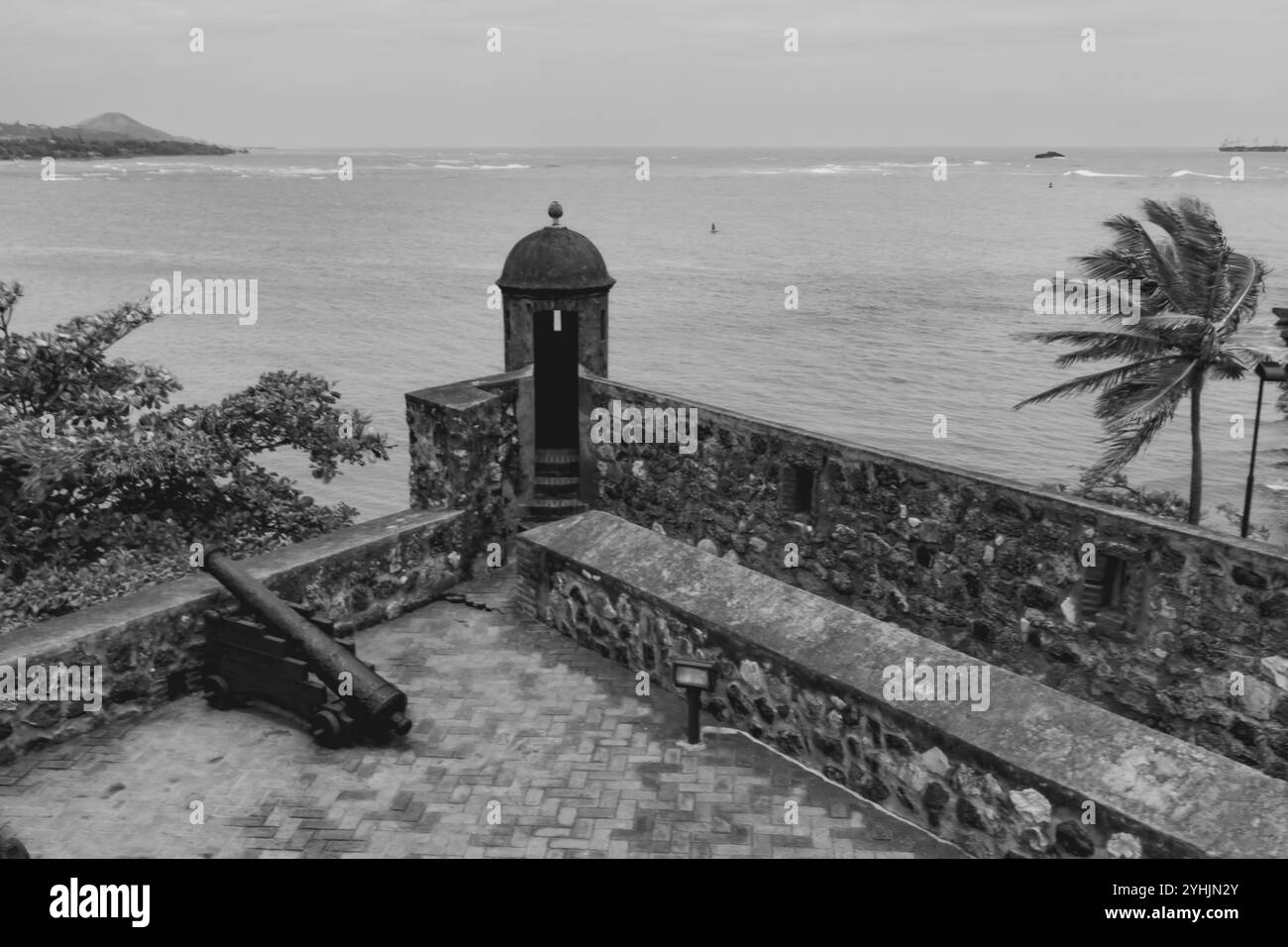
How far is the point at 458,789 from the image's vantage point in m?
7.02

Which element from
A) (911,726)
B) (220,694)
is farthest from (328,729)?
(911,726)

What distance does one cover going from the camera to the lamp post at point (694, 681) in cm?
735

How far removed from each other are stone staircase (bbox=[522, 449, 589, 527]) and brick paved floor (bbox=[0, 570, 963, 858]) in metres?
3.06

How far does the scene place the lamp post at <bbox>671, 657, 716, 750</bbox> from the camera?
7.35 metres

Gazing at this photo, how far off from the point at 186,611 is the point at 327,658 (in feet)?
4.92

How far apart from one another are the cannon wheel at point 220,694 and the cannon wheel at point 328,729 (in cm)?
96

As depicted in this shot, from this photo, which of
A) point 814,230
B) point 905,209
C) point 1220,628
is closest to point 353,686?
point 1220,628

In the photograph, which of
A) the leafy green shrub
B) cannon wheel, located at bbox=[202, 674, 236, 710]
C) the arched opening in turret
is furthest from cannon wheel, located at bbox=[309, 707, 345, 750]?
the arched opening in turret

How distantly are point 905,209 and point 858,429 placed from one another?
11353cm

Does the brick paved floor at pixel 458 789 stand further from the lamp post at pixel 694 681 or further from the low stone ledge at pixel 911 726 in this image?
the low stone ledge at pixel 911 726

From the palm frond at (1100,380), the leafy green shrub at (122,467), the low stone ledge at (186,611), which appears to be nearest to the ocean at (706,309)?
the palm frond at (1100,380)

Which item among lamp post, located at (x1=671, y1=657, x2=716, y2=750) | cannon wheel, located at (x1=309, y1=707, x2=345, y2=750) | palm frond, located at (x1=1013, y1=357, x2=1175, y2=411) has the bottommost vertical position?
cannon wheel, located at (x1=309, y1=707, x2=345, y2=750)

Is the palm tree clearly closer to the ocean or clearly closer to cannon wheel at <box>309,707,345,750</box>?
the ocean
